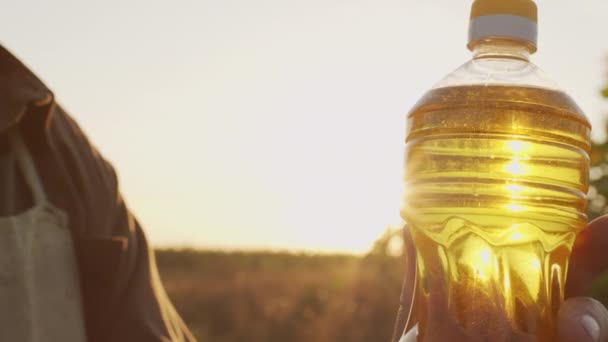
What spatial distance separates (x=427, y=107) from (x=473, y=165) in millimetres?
173

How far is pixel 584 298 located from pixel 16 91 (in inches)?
78.7

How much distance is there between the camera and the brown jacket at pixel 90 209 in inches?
104

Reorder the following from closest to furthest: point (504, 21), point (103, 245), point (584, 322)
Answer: point (584, 322)
point (504, 21)
point (103, 245)

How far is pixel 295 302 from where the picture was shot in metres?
13.8

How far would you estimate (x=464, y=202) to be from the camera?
183cm

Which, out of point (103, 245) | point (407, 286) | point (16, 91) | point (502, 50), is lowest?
point (103, 245)

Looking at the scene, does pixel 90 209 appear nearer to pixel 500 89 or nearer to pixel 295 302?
pixel 500 89

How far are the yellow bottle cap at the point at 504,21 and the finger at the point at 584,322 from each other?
0.53 metres

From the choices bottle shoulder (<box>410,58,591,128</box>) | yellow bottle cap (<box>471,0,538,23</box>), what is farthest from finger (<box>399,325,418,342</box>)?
yellow bottle cap (<box>471,0,538,23</box>)

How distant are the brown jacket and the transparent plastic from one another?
1.29 metres

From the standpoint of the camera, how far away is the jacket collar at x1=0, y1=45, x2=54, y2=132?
2.59 meters

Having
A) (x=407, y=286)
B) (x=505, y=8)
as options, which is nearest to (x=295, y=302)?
(x=407, y=286)

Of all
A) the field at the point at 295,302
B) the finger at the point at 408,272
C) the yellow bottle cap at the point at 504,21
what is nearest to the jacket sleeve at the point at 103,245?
the finger at the point at 408,272

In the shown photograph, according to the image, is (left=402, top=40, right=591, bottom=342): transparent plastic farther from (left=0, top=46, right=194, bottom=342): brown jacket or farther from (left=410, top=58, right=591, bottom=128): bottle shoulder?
(left=0, top=46, right=194, bottom=342): brown jacket
